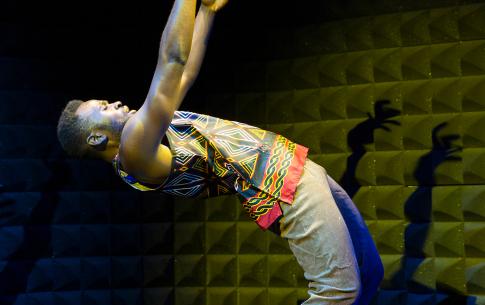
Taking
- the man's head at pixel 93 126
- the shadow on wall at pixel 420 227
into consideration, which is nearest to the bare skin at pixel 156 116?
the man's head at pixel 93 126

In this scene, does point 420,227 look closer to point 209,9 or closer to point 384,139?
point 384,139

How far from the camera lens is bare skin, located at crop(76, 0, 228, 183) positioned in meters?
2.04

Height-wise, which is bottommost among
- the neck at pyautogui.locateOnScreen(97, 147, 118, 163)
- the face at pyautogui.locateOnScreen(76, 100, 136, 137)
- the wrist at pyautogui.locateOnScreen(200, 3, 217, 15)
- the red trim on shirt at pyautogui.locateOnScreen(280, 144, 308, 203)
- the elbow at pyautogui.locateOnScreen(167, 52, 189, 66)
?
the red trim on shirt at pyautogui.locateOnScreen(280, 144, 308, 203)

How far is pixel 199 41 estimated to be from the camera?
248 centimetres

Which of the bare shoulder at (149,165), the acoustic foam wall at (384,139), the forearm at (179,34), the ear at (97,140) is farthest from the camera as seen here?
the acoustic foam wall at (384,139)

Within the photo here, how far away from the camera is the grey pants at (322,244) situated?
6.98 ft

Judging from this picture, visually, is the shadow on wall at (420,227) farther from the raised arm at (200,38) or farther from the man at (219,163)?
the raised arm at (200,38)

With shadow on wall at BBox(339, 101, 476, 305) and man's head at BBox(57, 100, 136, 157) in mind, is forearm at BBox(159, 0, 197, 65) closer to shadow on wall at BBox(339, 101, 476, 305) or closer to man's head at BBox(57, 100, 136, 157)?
man's head at BBox(57, 100, 136, 157)

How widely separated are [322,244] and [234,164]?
16.3 inches

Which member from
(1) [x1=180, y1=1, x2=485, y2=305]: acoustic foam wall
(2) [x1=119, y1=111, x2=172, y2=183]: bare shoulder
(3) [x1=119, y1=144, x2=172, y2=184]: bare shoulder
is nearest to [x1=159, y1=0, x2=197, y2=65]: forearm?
(2) [x1=119, y1=111, x2=172, y2=183]: bare shoulder

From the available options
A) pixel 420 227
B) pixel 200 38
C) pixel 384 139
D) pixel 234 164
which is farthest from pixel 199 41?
pixel 420 227

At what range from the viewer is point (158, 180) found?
2273mm

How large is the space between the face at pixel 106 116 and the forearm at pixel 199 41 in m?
0.28

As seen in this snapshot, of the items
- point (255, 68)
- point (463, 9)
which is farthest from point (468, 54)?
point (255, 68)
